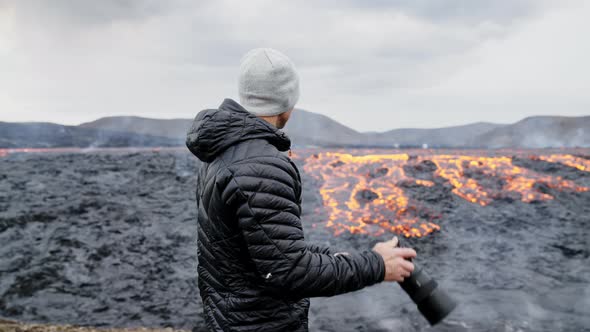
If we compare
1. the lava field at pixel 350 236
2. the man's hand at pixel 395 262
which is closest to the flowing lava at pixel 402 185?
the lava field at pixel 350 236

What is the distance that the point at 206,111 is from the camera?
1922mm

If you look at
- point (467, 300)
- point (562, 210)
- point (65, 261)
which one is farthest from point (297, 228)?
point (562, 210)

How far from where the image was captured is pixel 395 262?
Result: 75.3 inches

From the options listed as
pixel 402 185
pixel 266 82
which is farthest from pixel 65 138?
pixel 266 82

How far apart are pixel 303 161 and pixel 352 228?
700cm

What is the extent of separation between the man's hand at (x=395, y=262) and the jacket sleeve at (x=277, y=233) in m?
0.23

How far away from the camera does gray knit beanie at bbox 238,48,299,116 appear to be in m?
1.89

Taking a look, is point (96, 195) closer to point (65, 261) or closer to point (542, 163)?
point (65, 261)

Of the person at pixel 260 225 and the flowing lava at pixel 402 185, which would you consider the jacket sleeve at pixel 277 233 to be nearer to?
the person at pixel 260 225

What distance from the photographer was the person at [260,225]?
1.70 metres

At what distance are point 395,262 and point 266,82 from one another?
39.7 inches

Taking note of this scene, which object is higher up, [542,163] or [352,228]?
[542,163]

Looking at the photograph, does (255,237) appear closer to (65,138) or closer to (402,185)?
(402,185)

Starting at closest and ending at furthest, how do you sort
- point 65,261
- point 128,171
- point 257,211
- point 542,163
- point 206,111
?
1. point 257,211
2. point 206,111
3. point 65,261
4. point 542,163
5. point 128,171
